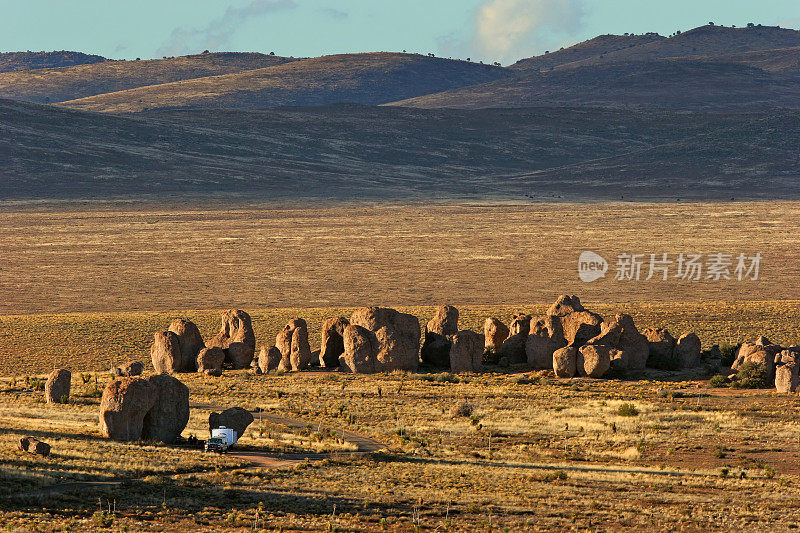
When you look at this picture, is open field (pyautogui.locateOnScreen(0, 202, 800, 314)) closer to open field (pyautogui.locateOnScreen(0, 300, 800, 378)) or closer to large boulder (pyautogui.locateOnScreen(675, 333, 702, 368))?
open field (pyautogui.locateOnScreen(0, 300, 800, 378))

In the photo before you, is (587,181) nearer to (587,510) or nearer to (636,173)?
(636,173)

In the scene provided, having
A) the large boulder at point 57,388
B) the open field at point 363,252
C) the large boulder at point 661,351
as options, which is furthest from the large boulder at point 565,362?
the open field at point 363,252

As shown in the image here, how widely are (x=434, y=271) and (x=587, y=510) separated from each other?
62942 millimetres

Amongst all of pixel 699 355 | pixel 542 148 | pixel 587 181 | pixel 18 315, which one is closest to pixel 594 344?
pixel 699 355

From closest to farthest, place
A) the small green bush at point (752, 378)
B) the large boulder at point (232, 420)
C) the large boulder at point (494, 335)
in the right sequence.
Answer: the large boulder at point (232, 420) < the small green bush at point (752, 378) < the large boulder at point (494, 335)

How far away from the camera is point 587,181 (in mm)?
164875

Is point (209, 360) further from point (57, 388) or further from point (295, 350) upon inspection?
point (57, 388)

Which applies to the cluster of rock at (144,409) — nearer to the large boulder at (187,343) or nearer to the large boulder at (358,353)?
the large boulder at (358,353)

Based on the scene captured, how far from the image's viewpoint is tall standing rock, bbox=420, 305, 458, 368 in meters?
50.4

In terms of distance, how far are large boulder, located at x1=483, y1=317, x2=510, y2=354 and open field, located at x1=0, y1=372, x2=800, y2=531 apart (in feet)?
19.4

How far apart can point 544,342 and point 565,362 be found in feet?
6.08

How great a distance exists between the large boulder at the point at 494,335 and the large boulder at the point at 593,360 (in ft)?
15.7

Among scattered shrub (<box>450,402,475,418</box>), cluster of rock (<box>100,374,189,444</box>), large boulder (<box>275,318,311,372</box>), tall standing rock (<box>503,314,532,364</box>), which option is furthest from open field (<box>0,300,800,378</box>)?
cluster of rock (<box>100,374,189,444</box>)

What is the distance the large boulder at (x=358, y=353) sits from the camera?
48.0m
